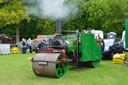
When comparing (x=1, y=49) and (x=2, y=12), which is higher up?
(x=2, y=12)

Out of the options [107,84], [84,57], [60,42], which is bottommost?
[107,84]

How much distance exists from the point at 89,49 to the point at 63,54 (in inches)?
77.2

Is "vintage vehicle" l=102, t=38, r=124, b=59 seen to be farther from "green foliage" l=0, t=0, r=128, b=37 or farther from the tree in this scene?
the tree

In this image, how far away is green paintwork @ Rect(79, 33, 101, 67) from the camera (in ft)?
24.2

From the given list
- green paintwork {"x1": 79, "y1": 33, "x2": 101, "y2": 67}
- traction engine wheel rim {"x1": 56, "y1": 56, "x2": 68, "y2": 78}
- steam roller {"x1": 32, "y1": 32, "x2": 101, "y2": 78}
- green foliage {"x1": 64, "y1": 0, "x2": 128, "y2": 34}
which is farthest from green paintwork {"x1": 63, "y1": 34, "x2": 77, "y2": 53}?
green foliage {"x1": 64, "y1": 0, "x2": 128, "y2": 34}

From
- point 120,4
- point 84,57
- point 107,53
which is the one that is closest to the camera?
point 84,57

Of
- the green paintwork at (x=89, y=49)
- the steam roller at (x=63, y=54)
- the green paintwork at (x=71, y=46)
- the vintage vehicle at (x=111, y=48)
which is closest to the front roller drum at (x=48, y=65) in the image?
the steam roller at (x=63, y=54)

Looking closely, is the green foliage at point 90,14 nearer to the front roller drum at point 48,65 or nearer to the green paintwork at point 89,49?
the green paintwork at point 89,49

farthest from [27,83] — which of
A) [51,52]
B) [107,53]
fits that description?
[107,53]

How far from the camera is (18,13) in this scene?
22.1 meters

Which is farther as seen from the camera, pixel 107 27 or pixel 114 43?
pixel 107 27

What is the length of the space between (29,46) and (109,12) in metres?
10.9

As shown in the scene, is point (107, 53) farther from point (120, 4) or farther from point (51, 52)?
point (120, 4)

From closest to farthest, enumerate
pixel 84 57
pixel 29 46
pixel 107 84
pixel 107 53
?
pixel 107 84
pixel 84 57
pixel 107 53
pixel 29 46
